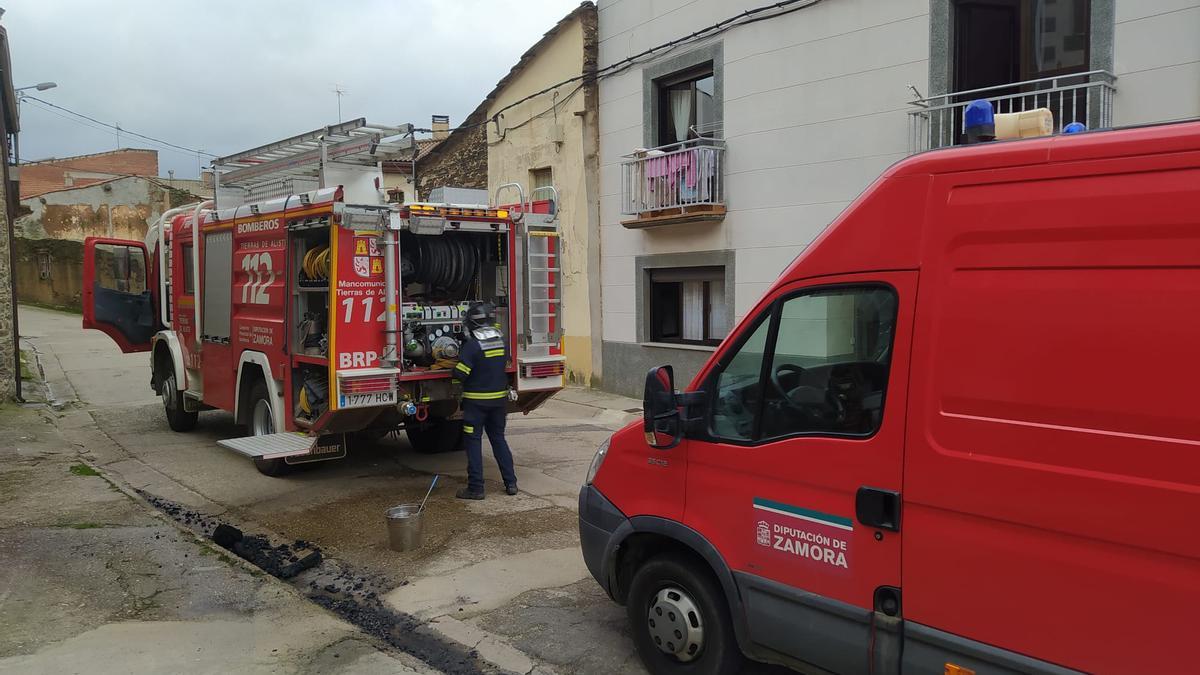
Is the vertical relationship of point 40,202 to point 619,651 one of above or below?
above

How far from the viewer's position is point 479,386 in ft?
23.0

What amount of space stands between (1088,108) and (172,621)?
8.74 metres

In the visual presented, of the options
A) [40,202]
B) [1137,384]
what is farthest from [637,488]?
[40,202]

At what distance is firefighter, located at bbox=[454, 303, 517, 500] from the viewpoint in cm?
695

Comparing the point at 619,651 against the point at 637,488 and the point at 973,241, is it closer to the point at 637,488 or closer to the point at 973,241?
the point at 637,488

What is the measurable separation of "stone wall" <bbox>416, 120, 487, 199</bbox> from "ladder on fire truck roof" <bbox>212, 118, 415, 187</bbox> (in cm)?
859

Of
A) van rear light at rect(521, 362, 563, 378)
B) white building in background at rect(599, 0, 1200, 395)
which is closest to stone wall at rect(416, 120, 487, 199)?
white building in background at rect(599, 0, 1200, 395)

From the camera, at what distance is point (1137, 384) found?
7.87 ft

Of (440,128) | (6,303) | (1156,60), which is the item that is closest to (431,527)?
(1156,60)

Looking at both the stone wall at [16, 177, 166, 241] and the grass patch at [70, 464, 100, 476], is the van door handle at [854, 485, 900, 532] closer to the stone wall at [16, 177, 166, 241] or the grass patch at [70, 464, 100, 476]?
the grass patch at [70, 464, 100, 476]

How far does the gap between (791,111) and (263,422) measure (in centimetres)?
747

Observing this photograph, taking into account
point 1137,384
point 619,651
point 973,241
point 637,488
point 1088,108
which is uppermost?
point 1088,108

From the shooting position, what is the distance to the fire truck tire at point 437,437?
9109 mm

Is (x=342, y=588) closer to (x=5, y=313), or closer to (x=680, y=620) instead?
(x=680, y=620)
